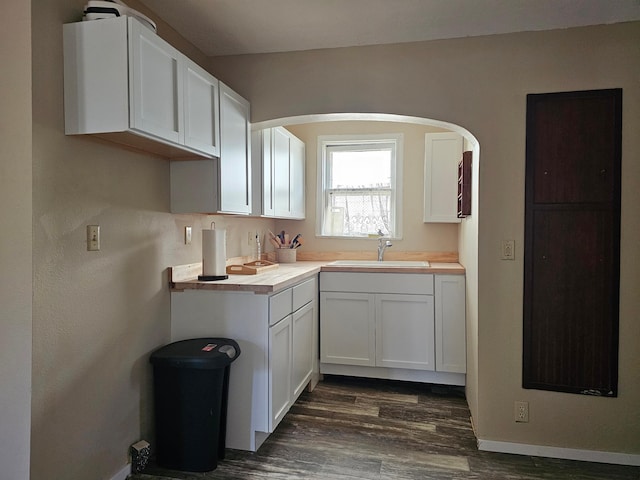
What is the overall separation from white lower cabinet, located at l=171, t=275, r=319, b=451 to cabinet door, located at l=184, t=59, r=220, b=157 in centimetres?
82

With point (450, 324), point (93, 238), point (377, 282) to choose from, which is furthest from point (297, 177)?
point (93, 238)

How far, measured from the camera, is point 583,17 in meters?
2.20

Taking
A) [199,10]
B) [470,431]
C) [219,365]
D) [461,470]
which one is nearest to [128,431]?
[219,365]

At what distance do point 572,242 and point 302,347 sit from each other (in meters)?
1.76

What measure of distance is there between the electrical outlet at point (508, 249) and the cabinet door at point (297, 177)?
1.84 metres

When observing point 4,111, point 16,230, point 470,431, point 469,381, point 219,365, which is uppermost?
point 4,111

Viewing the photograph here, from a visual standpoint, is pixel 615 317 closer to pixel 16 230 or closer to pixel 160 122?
pixel 160 122

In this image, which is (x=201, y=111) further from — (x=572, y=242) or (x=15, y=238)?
(x=572, y=242)

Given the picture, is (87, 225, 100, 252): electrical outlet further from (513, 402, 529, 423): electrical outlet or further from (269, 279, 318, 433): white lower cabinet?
(513, 402, 529, 423): electrical outlet

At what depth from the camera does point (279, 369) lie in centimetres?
239

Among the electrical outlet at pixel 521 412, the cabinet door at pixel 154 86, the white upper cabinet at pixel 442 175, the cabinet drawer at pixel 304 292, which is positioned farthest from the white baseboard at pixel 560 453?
the cabinet door at pixel 154 86

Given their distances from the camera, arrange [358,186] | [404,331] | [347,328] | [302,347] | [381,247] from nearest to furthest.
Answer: [302,347], [404,331], [347,328], [381,247], [358,186]

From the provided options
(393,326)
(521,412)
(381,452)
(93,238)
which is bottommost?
(381,452)

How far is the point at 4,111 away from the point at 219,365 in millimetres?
1372
